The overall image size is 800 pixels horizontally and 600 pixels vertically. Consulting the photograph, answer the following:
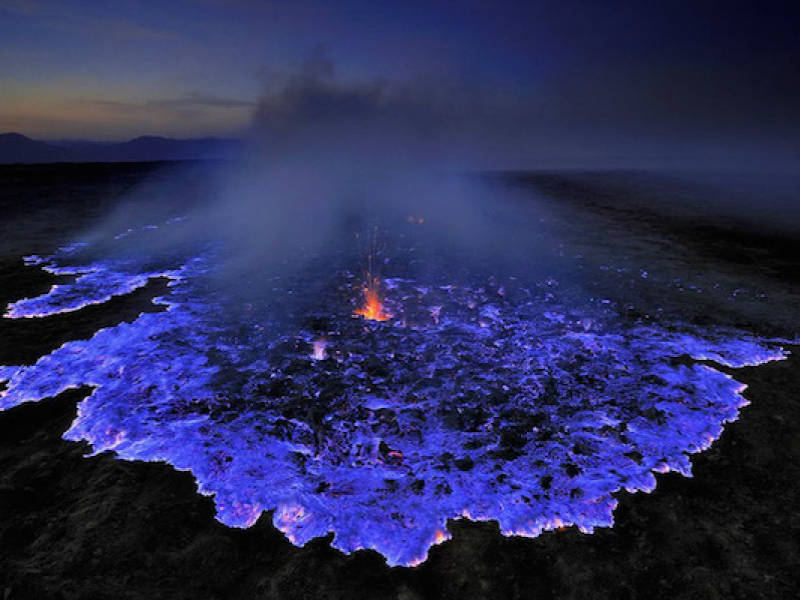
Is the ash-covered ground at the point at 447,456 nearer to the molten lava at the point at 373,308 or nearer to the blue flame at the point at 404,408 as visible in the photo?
the blue flame at the point at 404,408

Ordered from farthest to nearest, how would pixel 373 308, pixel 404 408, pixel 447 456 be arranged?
1. pixel 373 308
2. pixel 404 408
3. pixel 447 456

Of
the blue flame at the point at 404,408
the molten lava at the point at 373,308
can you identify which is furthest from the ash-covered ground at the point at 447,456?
the molten lava at the point at 373,308

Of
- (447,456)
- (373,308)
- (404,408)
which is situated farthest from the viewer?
(373,308)

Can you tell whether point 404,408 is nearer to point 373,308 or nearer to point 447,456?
point 447,456

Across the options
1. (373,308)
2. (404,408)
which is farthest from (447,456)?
(373,308)

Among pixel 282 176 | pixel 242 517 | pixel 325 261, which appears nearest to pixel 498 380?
pixel 242 517

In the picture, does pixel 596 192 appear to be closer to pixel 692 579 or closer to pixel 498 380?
pixel 498 380
